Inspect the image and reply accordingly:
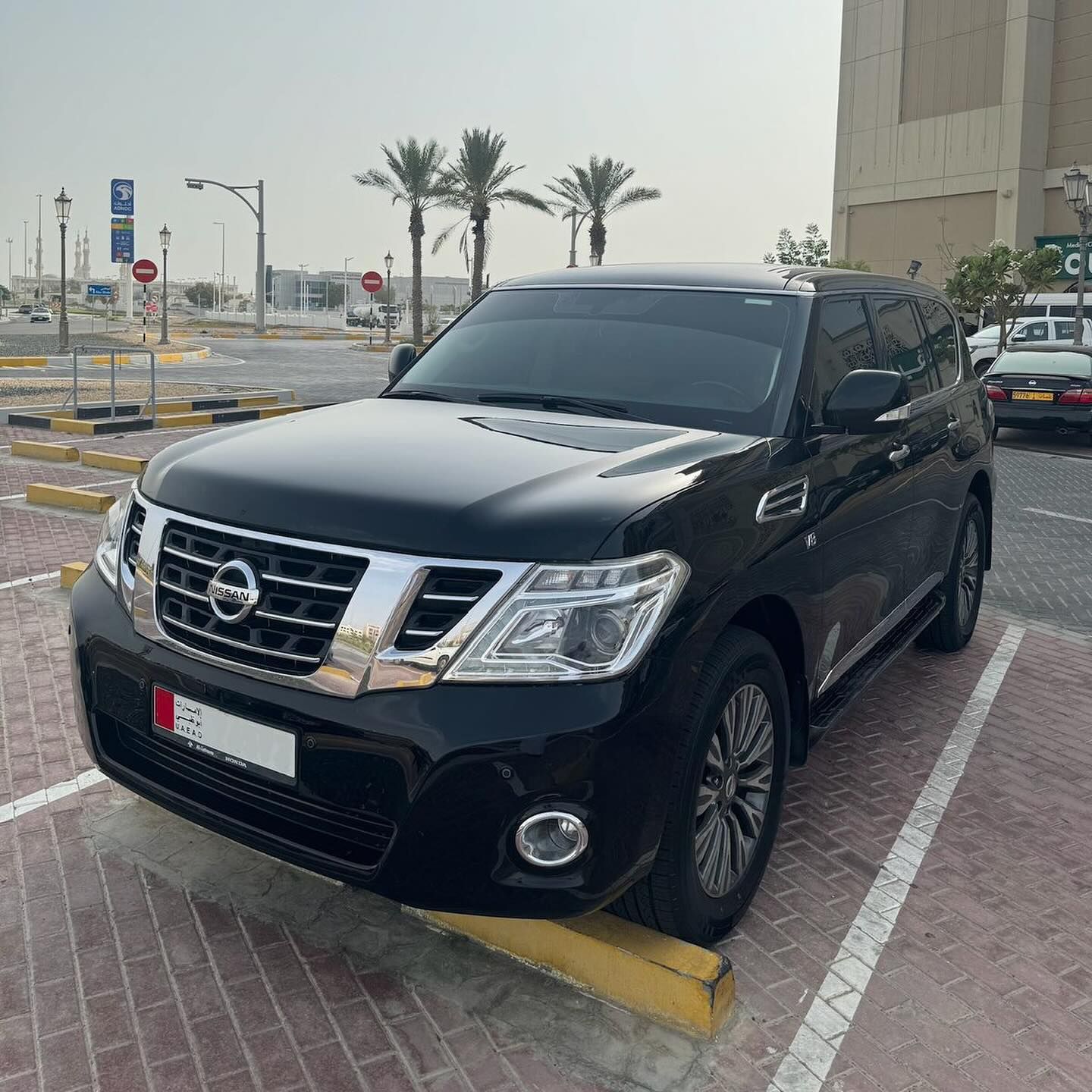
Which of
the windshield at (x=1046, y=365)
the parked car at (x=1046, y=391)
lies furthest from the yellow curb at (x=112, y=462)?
the windshield at (x=1046, y=365)

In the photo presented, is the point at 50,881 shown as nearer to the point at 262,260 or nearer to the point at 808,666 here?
the point at 808,666

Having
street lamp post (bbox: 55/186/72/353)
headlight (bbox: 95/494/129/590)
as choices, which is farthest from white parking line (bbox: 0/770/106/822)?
street lamp post (bbox: 55/186/72/353)

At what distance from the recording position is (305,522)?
111 inches

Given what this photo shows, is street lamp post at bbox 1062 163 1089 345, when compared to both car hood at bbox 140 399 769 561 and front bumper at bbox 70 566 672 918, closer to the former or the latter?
car hood at bbox 140 399 769 561

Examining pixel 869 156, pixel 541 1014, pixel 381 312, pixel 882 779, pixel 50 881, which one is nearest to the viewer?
pixel 541 1014

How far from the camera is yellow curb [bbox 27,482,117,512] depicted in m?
9.26

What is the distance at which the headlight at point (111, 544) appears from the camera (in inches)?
132

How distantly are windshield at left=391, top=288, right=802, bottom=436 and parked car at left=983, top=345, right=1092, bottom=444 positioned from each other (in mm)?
13255

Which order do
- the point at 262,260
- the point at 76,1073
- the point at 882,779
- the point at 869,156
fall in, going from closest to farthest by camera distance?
1. the point at 76,1073
2. the point at 882,779
3. the point at 262,260
4. the point at 869,156

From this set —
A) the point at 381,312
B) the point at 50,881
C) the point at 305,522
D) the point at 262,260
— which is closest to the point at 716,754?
the point at 305,522

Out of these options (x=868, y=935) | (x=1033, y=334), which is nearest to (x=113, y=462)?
(x=868, y=935)

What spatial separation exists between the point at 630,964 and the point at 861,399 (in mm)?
1900

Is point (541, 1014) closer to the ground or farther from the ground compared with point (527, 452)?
closer to the ground

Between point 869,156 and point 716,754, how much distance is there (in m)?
62.9
